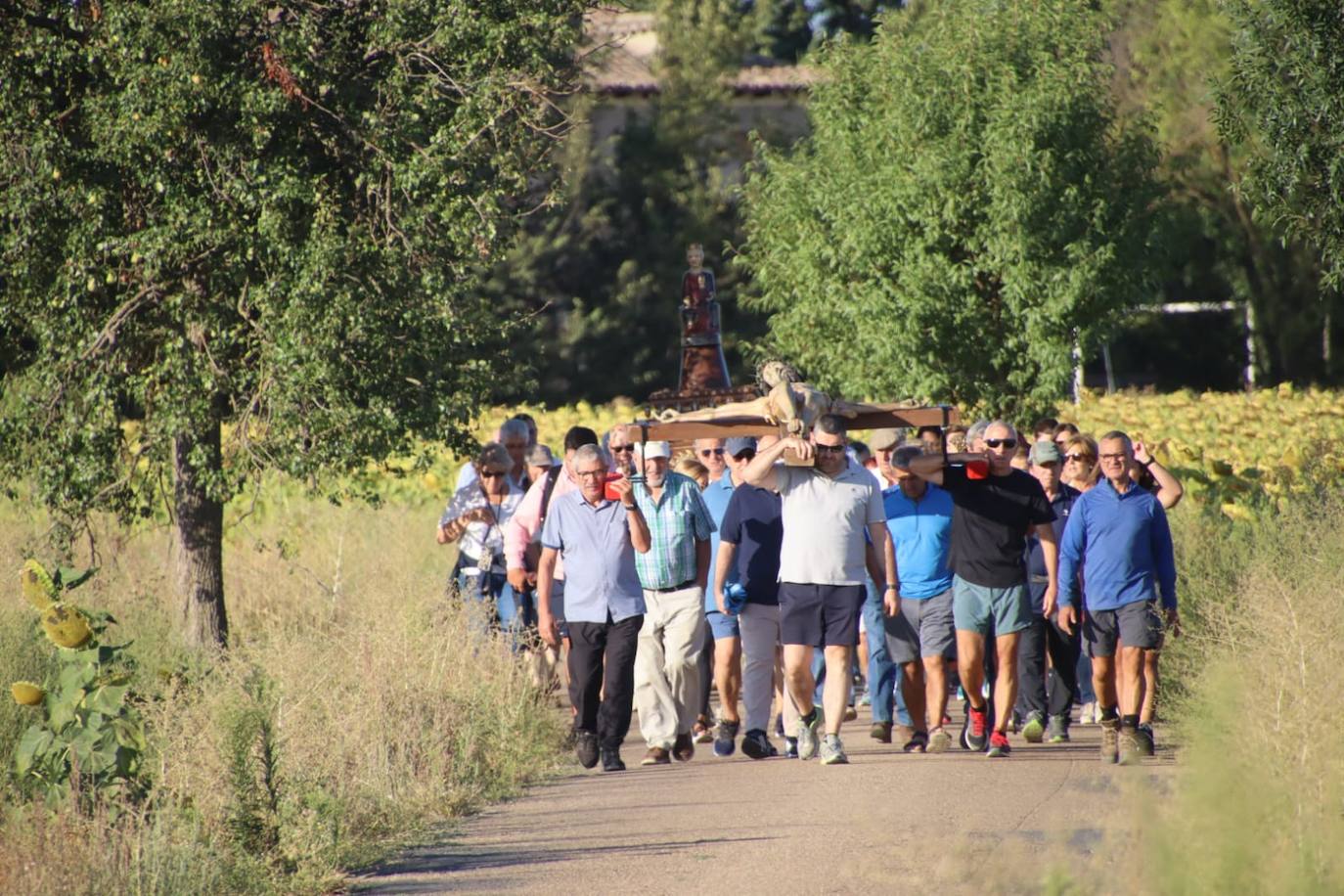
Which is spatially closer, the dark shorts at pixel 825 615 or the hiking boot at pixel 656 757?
the dark shorts at pixel 825 615

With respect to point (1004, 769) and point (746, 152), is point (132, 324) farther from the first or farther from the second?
point (746, 152)

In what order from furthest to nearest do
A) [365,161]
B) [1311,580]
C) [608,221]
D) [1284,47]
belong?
1. [608,221]
2. [1284,47]
3. [365,161]
4. [1311,580]

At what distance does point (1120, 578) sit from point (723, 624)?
242cm

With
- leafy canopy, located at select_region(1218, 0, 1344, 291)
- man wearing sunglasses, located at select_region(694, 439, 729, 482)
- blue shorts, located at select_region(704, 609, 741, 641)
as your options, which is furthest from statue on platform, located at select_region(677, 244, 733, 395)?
blue shorts, located at select_region(704, 609, 741, 641)

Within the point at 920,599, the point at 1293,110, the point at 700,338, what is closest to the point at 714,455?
the point at 920,599

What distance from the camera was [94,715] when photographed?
311 inches

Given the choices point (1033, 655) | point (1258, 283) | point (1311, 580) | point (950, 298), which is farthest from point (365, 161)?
point (1258, 283)

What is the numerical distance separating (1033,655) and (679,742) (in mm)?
2190

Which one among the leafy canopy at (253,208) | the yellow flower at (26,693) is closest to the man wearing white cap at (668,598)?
the leafy canopy at (253,208)

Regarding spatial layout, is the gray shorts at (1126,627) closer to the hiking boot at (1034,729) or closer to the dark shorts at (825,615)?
the hiking boot at (1034,729)

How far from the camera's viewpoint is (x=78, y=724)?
790 cm

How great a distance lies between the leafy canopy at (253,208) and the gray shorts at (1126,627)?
451cm

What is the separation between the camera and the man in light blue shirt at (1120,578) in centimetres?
1055

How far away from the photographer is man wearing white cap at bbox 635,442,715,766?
11.0 meters
